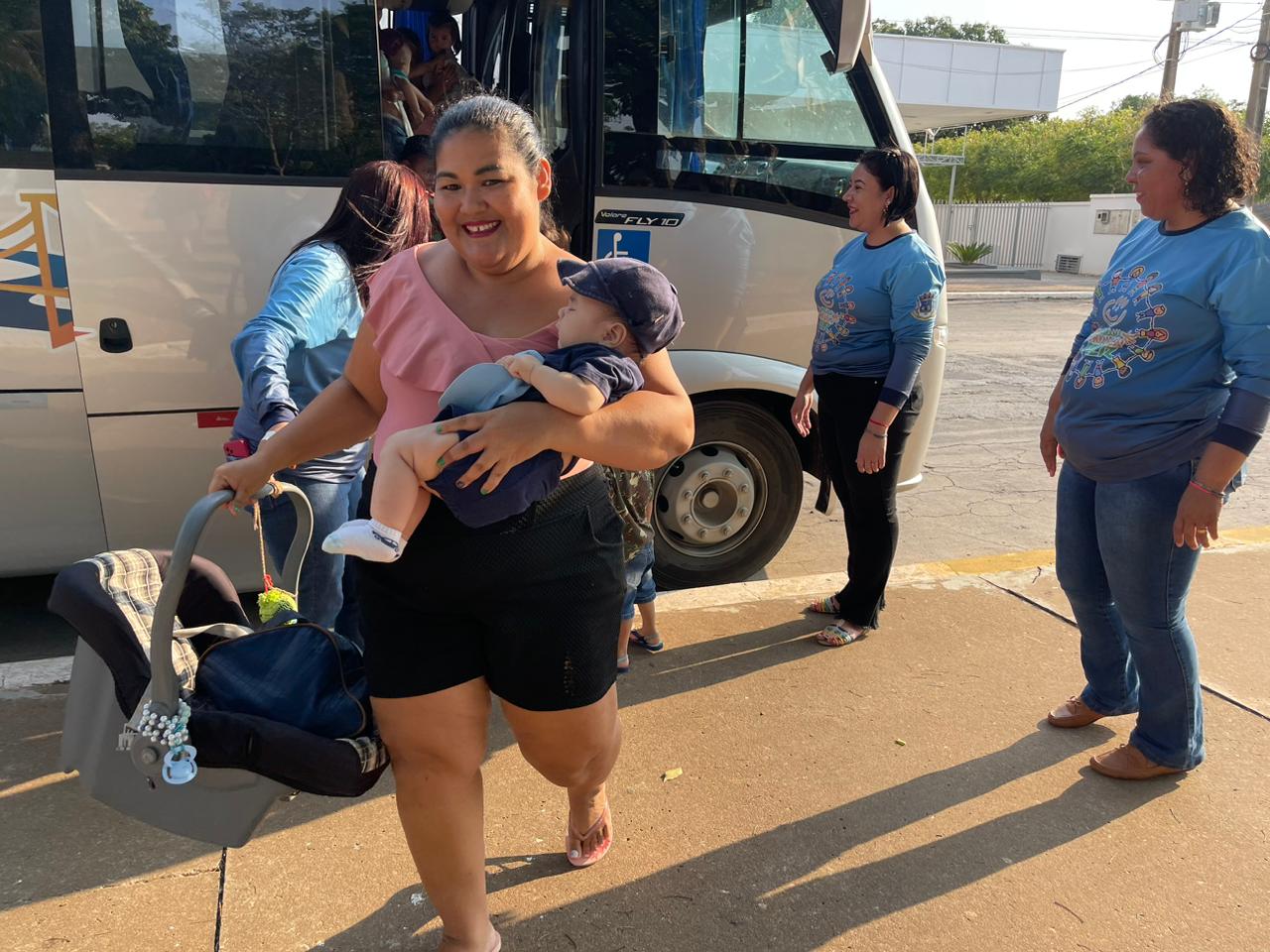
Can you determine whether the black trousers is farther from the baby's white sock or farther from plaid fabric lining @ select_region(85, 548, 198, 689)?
plaid fabric lining @ select_region(85, 548, 198, 689)

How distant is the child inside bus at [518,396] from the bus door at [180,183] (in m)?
2.10

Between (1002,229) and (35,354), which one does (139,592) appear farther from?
(1002,229)

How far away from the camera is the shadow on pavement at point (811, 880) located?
2393mm

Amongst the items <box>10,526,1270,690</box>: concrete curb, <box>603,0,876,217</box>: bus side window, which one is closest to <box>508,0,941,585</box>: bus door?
<box>603,0,876,217</box>: bus side window

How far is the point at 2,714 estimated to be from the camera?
128 inches

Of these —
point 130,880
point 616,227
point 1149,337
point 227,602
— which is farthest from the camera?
point 616,227

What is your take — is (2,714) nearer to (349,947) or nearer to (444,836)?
(349,947)

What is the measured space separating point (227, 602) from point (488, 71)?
372 cm

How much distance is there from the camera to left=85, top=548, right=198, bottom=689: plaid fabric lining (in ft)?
6.37

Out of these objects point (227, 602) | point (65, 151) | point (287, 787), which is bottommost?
point (287, 787)

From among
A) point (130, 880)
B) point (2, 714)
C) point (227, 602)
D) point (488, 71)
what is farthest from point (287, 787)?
point (488, 71)

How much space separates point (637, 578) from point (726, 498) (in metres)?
1.15

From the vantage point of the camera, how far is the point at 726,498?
14.7ft

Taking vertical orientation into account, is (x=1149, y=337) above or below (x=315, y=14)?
below
